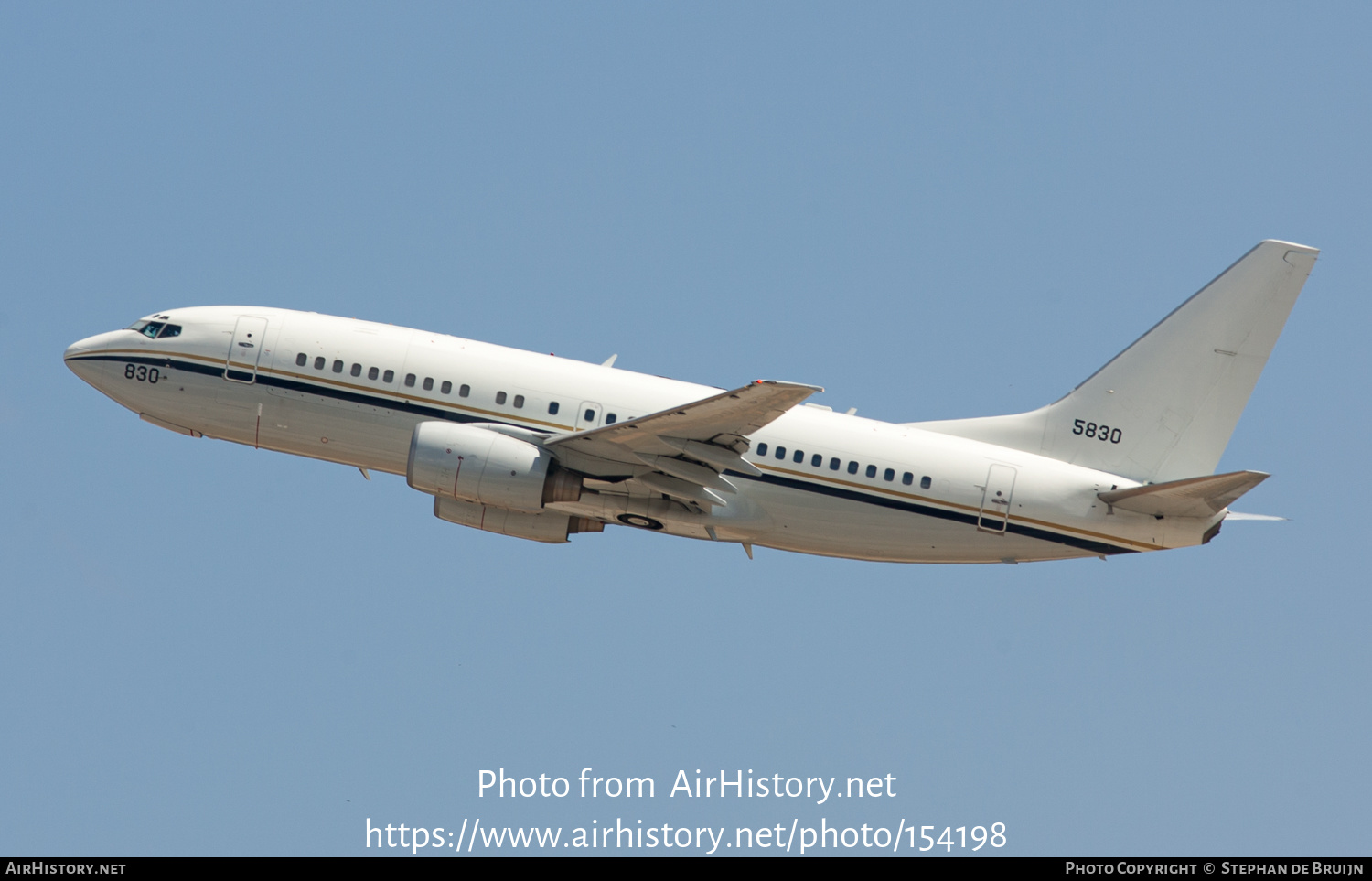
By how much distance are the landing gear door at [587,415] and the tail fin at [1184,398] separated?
320 inches

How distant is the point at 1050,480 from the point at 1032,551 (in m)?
1.77

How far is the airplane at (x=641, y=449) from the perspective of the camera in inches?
1224

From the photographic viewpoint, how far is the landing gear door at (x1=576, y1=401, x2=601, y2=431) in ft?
106

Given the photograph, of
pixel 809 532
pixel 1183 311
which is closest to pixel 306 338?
pixel 809 532

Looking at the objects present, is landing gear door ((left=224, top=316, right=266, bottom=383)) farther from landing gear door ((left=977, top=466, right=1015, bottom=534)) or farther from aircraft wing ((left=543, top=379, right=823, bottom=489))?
landing gear door ((left=977, top=466, right=1015, bottom=534))

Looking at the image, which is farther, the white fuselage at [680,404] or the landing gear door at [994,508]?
the landing gear door at [994,508]

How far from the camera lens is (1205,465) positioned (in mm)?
34406

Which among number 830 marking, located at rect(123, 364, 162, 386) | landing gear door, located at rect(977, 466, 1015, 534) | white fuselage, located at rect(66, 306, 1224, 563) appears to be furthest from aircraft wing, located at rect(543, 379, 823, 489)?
number 830 marking, located at rect(123, 364, 162, 386)

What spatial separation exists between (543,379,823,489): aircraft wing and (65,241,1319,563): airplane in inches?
2.2

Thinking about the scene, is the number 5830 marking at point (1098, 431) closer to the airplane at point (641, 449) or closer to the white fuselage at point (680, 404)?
the airplane at point (641, 449)

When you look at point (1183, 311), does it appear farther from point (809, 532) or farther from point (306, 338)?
point (306, 338)

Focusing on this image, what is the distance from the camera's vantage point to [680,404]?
104ft

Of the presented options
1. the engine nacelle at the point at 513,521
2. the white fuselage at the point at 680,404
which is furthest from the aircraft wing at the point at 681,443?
the engine nacelle at the point at 513,521

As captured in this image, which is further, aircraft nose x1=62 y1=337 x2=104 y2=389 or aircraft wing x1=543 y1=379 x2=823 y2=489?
aircraft nose x1=62 y1=337 x2=104 y2=389
